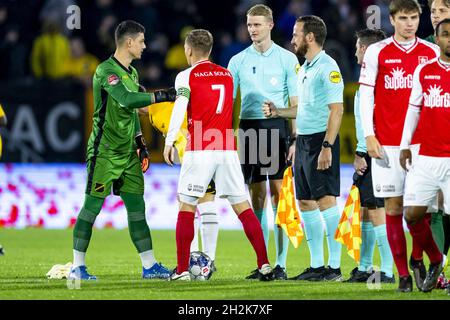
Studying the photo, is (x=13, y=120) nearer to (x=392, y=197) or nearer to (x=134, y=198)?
(x=134, y=198)

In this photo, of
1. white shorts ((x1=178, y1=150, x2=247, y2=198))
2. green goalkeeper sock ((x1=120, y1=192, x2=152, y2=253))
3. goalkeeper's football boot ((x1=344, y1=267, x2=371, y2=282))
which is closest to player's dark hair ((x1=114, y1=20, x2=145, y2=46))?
white shorts ((x1=178, y1=150, x2=247, y2=198))

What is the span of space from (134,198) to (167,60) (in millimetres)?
10609

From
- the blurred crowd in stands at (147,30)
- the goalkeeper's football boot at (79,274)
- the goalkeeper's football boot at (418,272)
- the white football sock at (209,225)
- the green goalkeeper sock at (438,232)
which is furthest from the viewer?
the blurred crowd in stands at (147,30)

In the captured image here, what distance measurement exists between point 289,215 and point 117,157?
169cm

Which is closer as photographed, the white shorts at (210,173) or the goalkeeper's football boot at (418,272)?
the goalkeeper's football boot at (418,272)

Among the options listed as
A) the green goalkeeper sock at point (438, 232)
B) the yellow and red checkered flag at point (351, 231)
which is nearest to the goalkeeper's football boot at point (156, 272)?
the yellow and red checkered flag at point (351, 231)

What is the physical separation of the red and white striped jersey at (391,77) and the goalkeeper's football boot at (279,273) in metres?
1.98

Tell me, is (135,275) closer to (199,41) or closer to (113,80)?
(113,80)

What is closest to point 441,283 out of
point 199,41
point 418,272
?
point 418,272

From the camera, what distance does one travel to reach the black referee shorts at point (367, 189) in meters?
10.0

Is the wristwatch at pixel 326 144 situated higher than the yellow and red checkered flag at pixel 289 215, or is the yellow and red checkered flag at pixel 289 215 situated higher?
the wristwatch at pixel 326 144

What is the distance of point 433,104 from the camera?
842 cm

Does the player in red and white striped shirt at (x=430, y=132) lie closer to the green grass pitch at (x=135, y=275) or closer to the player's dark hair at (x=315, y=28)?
the green grass pitch at (x=135, y=275)

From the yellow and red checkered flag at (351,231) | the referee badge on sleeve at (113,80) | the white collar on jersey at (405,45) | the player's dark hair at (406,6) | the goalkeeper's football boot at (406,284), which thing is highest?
the player's dark hair at (406,6)
